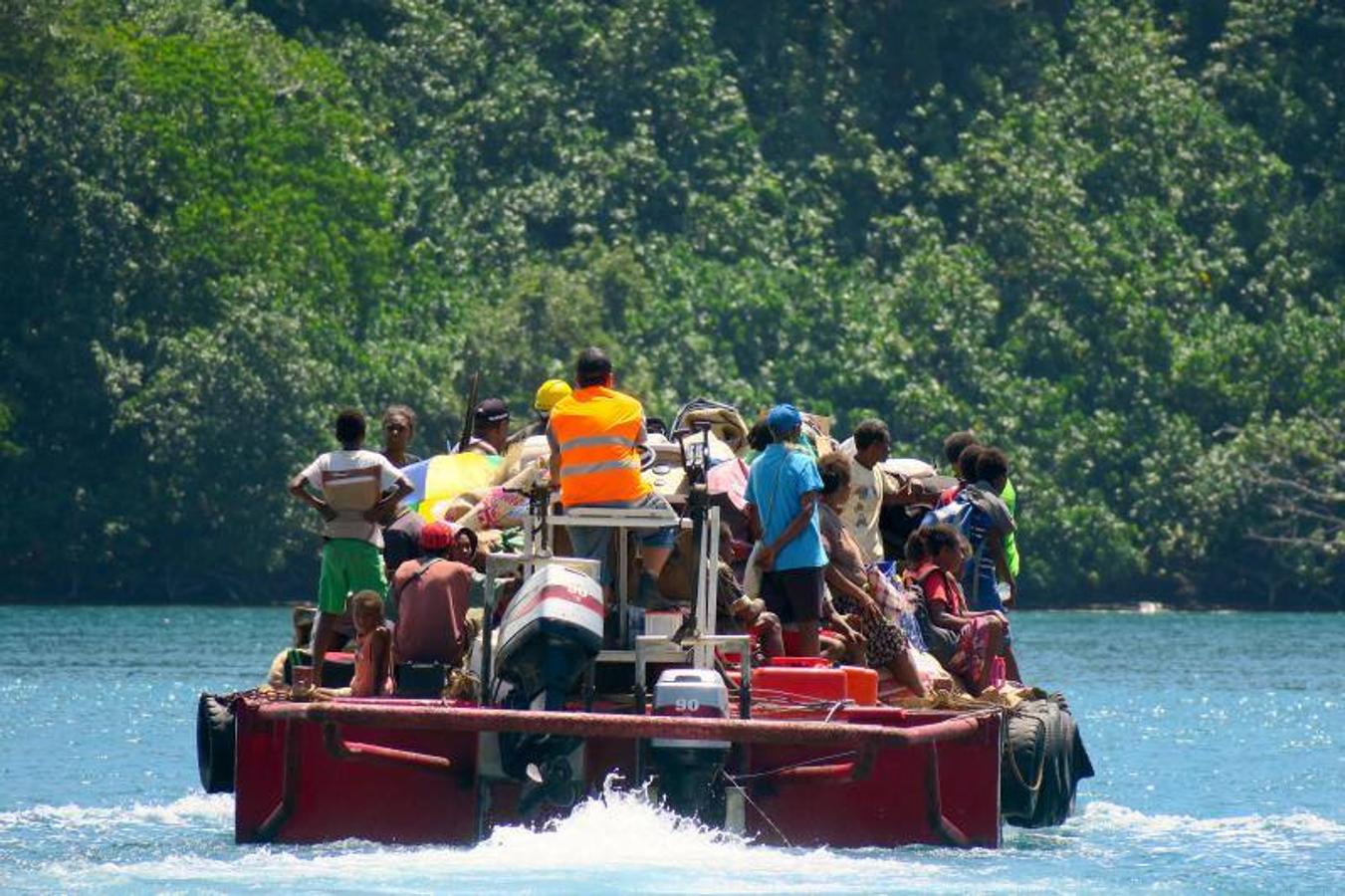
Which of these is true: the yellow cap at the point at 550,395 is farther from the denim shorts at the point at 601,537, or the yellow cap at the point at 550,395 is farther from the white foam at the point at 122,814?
the white foam at the point at 122,814

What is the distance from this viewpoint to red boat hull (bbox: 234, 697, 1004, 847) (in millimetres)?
18797

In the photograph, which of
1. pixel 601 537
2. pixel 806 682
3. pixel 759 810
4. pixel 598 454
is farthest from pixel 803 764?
pixel 598 454

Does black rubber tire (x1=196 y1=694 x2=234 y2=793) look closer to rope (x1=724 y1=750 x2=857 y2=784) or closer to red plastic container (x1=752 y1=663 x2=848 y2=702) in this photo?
red plastic container (x1=752 y1=663 x2=848 y2=702)

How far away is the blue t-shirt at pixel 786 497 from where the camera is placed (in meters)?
20.0

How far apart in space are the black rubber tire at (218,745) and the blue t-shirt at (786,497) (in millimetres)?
3660

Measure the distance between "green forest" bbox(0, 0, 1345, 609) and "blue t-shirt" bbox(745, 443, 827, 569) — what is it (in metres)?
40.3

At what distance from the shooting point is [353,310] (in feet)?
216

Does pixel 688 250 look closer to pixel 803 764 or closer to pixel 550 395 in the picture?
pixel 550 395

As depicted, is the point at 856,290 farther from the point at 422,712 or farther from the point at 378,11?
the point at 422,712

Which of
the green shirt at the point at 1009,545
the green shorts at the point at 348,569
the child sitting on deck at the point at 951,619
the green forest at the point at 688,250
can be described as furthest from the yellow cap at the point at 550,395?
the green forest at the point at 688,250

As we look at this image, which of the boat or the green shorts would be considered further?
the green shorts

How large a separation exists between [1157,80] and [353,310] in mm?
16763

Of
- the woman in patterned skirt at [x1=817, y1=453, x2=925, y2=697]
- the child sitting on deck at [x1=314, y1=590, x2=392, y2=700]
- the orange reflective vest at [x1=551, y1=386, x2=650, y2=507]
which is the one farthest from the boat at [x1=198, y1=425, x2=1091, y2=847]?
the woman in patterned skirt at [x1=817, y1=453, x2=925, y2=697]

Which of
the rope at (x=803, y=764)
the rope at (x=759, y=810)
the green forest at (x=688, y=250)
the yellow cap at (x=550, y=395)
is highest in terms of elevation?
the green forest at (x=688, y=250)
